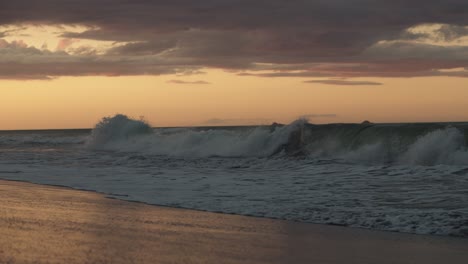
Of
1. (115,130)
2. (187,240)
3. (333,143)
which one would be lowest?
(187,240)

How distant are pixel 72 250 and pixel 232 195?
5985 millimetres

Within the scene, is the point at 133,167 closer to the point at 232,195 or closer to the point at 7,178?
the point at 7,178

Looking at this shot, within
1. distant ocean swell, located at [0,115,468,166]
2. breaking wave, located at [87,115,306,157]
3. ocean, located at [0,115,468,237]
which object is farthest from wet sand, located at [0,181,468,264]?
breaking wave, located at [87,115,306,157]

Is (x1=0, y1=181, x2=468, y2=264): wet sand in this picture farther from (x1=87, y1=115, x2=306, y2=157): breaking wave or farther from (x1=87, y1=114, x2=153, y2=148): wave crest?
(x1=87, y1=114, x2=153, y2=148): wave crest

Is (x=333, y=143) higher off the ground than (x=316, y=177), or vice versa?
(x=333, y=143)

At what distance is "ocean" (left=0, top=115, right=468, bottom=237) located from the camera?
10414mm

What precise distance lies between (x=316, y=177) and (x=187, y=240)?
A: 8.44 meters

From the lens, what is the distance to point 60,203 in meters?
11.7

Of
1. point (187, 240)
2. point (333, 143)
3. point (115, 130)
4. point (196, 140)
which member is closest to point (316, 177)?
point (187, 240)

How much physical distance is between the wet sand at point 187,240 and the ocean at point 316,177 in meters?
0.86

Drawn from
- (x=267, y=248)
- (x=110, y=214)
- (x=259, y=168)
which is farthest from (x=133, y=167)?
(x=267, y=248)

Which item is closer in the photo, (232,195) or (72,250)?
(72,250)

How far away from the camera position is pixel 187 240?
813 cm

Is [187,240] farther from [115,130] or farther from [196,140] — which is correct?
[115,130]
